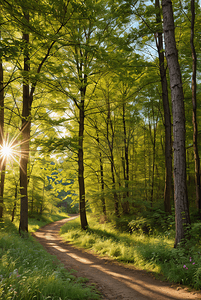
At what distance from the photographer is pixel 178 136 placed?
5.50m

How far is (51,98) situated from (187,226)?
9626 mm

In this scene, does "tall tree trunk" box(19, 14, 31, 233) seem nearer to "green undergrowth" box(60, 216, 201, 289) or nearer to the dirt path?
the dirt path

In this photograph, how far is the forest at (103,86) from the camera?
5.63 metres

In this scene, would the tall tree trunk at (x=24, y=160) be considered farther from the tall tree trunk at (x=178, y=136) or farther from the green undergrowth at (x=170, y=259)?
the tall tree trunk at (x=178, y=136)

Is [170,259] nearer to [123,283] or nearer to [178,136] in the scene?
[123,283]

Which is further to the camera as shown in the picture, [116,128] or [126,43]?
[116,128]

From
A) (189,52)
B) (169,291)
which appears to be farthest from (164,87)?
(169,291)

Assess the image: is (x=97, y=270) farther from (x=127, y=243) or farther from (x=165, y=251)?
(x=127, y=243)

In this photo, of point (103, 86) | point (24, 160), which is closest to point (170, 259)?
point (24, 160)

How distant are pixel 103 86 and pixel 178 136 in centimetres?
820

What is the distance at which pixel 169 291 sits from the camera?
12.6ft

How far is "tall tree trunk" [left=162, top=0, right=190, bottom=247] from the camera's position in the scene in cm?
528

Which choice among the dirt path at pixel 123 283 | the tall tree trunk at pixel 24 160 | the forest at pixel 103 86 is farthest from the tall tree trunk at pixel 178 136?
the tall tree trunk at pixel 24 160

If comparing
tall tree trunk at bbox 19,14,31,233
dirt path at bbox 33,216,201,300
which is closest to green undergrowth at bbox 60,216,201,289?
dirt path at bbox 33,216,201,300
